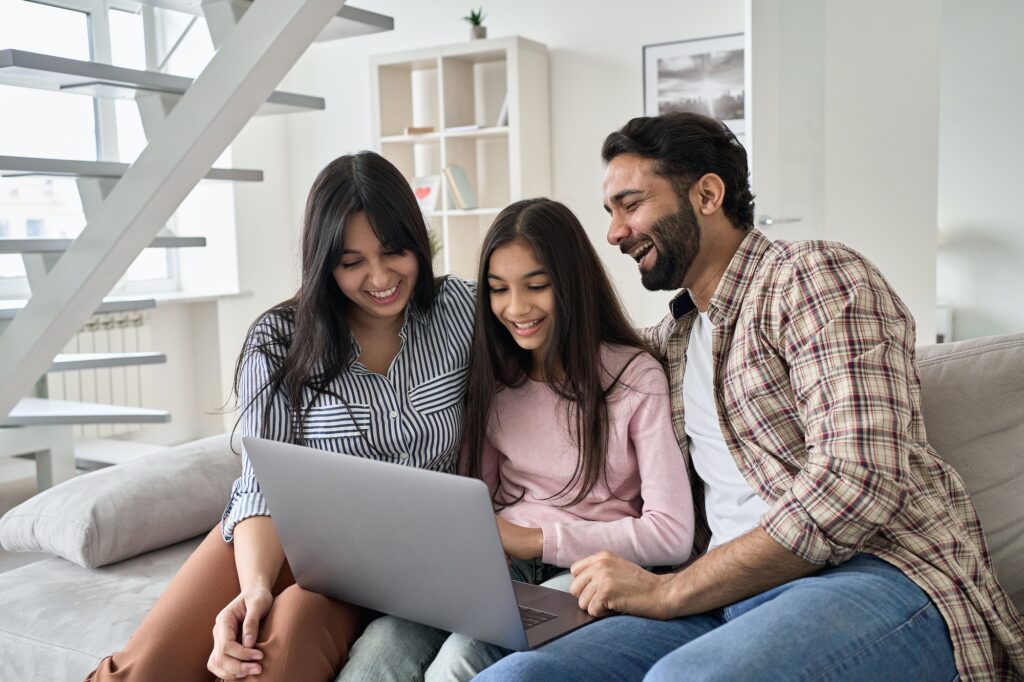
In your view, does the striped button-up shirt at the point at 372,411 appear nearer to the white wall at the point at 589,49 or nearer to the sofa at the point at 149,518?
the sofa at the point at 149,518

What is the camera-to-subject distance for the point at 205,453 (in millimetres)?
2086

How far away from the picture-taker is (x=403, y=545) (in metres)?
1.24

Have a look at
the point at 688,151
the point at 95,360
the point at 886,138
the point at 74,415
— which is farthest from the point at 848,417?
the point at 74,415

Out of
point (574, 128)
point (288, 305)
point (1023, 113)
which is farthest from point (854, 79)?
point (288, 305)

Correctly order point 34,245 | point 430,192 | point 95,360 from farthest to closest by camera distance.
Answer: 1. point 430,192
2. point 95,360
3. point 34,245

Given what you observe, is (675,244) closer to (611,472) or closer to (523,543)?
(611,472)

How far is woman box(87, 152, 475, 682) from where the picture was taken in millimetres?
1551

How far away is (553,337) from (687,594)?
1.57 ft

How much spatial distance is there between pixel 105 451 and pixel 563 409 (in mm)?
3319

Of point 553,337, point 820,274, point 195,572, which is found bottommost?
point 195,572

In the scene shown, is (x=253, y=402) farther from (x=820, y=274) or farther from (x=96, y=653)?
(x=820, y=274)

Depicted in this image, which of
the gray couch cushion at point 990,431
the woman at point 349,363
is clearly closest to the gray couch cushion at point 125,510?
the woman at point 349,363

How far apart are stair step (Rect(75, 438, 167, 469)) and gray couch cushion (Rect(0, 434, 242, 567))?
7.39ft

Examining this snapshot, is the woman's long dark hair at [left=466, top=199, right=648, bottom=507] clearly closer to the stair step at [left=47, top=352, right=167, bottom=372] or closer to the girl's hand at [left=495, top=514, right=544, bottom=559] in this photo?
the girl's hand at [left=495, top=514, right=544, bottom=559]
